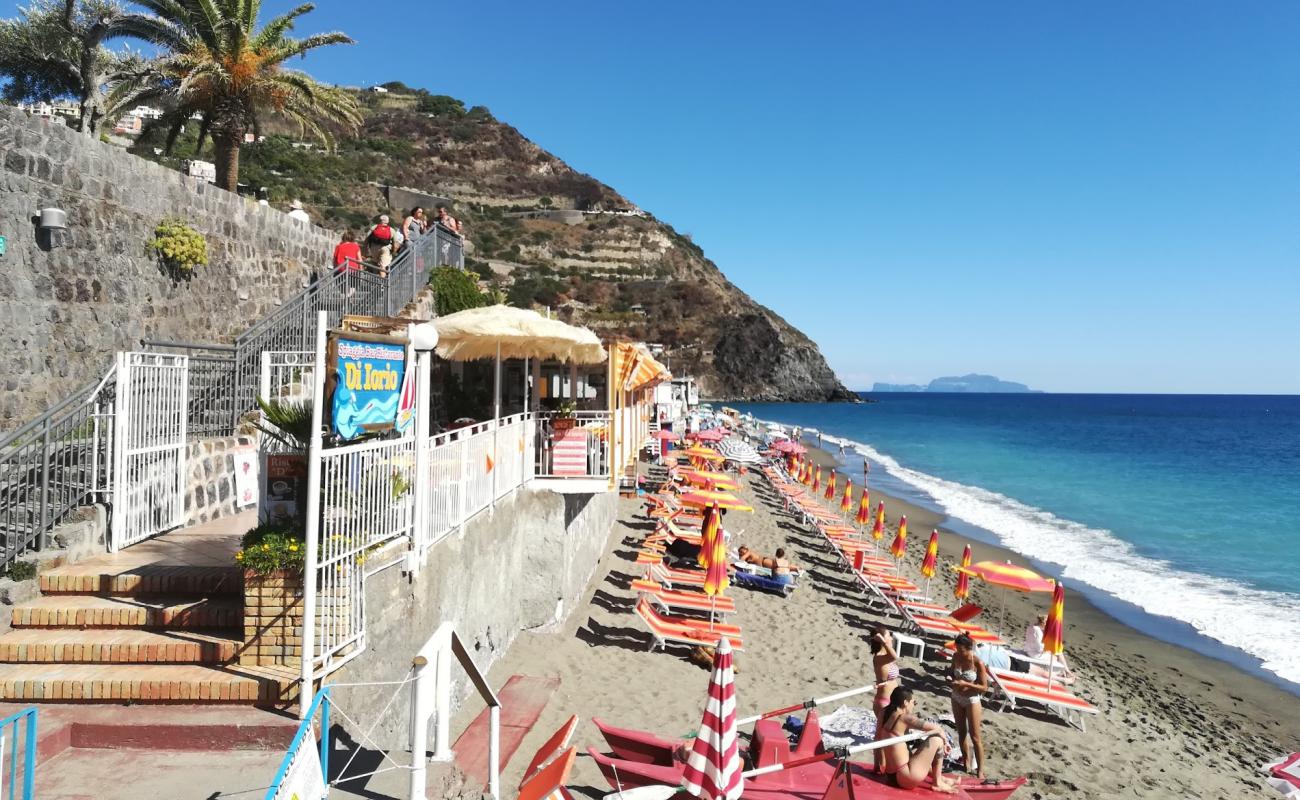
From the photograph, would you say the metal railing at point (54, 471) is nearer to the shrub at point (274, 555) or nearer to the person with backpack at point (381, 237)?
the shrub at point (274, 555)

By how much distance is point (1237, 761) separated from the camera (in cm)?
938

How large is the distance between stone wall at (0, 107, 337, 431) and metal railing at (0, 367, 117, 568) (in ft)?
5.26

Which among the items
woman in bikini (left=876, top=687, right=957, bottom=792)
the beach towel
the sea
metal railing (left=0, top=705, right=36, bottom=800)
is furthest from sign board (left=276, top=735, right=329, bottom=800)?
the sea

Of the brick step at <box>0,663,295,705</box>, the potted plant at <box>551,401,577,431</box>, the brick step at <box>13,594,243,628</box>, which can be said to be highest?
the potted plant at <box>551,401,577,431</box>

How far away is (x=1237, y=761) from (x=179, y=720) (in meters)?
11.9

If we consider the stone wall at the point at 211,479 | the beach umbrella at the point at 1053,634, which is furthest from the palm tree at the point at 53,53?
the beach umbrella at the point at 1053,634

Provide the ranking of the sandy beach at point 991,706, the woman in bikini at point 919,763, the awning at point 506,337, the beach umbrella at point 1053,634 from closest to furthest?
the woman in bikini at point 919,763
the sandy beach at point 991,706
the awning at point 506,337
the beach umbrella at point 1053,634

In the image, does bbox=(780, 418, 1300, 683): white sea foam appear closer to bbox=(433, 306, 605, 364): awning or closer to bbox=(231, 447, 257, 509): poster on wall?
bbox=(433, 306, 605, 364): awning

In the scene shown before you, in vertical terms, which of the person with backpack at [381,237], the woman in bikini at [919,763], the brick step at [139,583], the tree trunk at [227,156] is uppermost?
the tree trunk at [227,156]

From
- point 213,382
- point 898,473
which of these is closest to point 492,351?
point 213,382

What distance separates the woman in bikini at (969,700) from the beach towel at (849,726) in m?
0.98

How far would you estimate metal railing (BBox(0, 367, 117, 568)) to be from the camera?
18.6 ft

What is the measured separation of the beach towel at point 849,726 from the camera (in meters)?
7.95

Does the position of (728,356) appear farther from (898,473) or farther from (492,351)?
(492,351)
